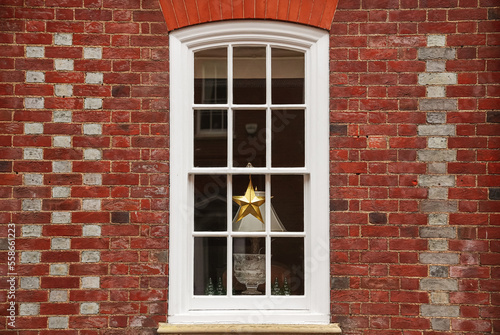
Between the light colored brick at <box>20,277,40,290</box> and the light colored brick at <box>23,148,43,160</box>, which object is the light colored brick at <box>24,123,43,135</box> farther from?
the light colored brick at <box>20,277,40,290</box>

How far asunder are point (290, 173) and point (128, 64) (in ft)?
4.77

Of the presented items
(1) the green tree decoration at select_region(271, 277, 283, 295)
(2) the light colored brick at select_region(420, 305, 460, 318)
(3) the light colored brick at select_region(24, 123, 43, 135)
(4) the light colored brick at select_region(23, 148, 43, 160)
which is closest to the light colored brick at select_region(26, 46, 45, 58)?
(3) the light colored brick at select_region(24, 123, 43, 135)

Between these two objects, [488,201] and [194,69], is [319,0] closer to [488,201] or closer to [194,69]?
[194,69]

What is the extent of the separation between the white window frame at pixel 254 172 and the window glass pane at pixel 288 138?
0.06 meters

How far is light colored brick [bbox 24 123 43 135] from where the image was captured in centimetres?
334

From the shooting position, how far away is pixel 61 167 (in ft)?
11.0

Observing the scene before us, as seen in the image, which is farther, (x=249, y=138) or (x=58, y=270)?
(x=249, y=138)

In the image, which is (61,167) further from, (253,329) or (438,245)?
(438,245)

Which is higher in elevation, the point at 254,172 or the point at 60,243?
the point at 254,172

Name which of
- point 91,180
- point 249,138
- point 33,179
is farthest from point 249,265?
point 33,179

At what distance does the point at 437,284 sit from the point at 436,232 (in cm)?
38

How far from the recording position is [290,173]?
342cm

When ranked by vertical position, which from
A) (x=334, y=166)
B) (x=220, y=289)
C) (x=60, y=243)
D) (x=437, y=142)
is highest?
(x=437, y=142)
